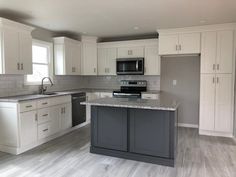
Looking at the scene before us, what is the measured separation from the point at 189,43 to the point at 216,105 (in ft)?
4.98

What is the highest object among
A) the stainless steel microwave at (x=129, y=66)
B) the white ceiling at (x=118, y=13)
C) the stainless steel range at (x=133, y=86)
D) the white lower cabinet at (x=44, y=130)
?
the white ceiling at (x=118, y=13)

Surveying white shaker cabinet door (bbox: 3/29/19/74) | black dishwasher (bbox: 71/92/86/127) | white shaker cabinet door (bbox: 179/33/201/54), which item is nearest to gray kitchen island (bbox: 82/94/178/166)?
black dishwasher (bbox: 71/92/86/127)

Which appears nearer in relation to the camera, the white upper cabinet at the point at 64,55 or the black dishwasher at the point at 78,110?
the black dishwasher at the point at 78,110

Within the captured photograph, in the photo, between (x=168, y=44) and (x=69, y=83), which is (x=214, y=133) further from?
(x=69, y=83)

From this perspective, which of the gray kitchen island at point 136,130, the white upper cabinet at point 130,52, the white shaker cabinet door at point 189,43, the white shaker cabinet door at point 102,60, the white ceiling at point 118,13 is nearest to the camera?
the gray kitchen island at point 136,130

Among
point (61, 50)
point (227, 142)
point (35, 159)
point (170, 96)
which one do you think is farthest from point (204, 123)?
point (61, 50)

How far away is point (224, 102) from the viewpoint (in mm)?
4043

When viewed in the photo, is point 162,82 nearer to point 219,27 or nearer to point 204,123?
point 204,123

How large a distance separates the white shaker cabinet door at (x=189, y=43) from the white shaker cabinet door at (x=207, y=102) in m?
0.63

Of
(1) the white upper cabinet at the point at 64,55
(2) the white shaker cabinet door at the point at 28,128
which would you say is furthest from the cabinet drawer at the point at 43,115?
(1) the white upper cabinet at the point at 64,55

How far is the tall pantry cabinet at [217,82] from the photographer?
13.0 feet

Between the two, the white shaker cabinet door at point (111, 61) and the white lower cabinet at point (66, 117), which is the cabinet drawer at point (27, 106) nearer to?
the white lower cabinet at point (66, 117)

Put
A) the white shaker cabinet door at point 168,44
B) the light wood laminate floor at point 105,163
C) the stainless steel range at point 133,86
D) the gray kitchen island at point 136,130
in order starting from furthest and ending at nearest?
the stainless steel range at point 133,86 → the white shaker cabinet door at point 168,44 → the gray kitchen island at point 136,130 → the light wood laminate floor at point 105,163

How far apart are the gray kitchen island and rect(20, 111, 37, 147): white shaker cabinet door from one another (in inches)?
44.0
